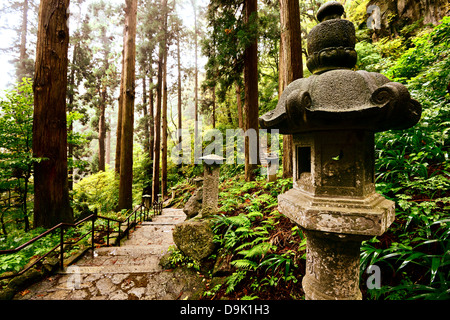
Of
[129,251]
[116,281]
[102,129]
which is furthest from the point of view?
A: [102,129]

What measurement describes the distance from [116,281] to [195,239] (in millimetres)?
1627

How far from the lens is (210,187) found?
15.8ft

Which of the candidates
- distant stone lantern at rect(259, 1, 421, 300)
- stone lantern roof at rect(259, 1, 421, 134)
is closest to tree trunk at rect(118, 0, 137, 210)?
distant stone lantern at rect(259, 1, 421, 300)

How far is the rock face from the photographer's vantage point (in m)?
3.82

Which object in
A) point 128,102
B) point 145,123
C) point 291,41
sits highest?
point 145,123

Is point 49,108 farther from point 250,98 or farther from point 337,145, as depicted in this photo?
point 337,145

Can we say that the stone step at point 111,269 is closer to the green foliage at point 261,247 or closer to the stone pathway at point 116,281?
the stone pathway at point 116,281

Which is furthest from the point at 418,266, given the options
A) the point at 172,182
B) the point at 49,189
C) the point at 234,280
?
the point at 172,182

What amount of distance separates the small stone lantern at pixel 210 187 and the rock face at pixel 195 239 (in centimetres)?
57

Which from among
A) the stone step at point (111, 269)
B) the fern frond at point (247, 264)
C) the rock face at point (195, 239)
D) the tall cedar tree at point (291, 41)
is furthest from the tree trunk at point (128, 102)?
the fern frond at point (247, 264)

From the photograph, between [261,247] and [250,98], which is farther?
[250,98]

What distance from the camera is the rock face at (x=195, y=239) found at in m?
3.82

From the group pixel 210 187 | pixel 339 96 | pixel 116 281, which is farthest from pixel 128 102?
pixel 339 96

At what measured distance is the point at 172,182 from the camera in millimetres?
16359
